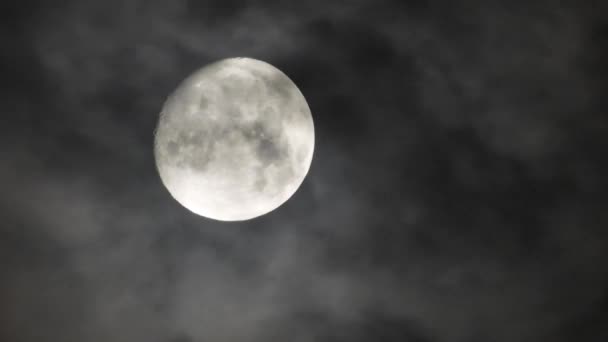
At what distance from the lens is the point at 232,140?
299 inches

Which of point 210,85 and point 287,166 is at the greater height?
point 210,85

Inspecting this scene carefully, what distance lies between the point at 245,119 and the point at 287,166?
3.49 ft

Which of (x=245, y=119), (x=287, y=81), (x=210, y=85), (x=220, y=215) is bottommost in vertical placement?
(x=220, y=215)

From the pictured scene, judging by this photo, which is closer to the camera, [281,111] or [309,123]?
[281,111]

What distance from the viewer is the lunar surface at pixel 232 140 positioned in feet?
25.2

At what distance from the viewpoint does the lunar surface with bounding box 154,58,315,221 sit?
302 inches

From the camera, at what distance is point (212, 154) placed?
Answer: 766cm

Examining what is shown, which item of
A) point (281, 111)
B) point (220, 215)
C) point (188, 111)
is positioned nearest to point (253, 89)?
point (281, 111)

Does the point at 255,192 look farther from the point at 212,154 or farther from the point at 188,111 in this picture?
the point at 188,111

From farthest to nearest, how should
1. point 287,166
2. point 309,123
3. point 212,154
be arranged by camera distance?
point 309,123 → point 287,166 → point 212,154

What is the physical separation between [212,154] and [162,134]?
43.5 inches

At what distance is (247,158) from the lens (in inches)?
303

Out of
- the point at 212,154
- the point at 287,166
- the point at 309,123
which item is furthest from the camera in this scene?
the point at 309,123

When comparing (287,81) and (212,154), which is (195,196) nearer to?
(212,154)
